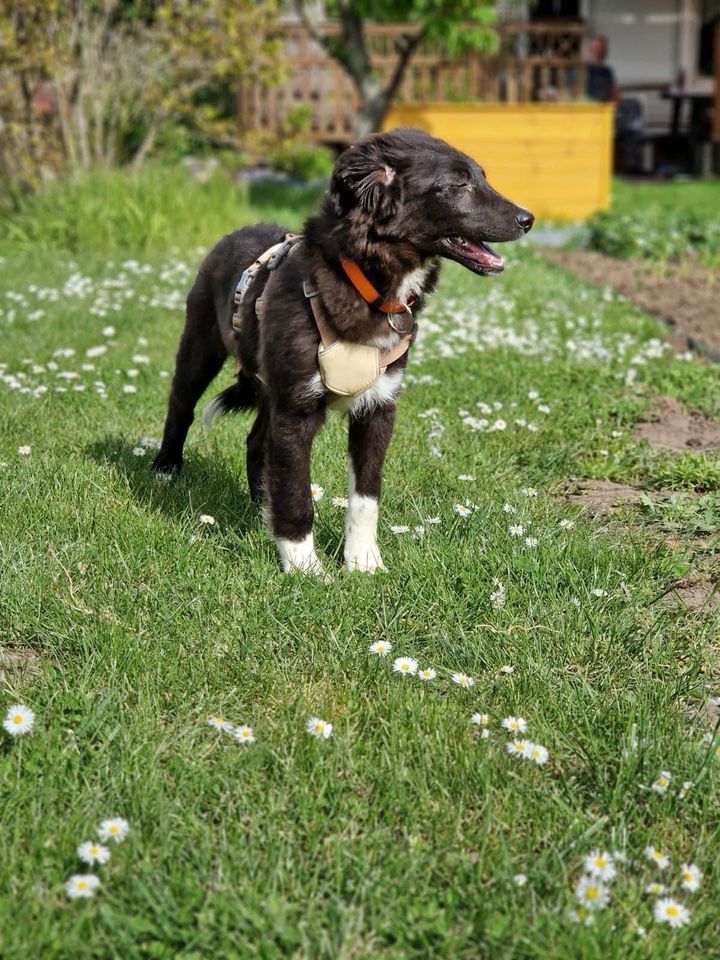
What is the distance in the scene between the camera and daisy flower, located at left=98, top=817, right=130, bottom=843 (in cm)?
213

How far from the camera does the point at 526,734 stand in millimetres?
2518

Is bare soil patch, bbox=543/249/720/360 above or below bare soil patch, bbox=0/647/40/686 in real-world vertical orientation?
below

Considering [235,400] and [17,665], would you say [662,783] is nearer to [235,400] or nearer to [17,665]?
[17,665]

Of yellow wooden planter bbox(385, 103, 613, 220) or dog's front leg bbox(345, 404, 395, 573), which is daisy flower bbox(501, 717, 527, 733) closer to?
dog's front leg bbox(345, 404, 395, 573)

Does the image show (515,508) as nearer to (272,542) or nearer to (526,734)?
(272,542)

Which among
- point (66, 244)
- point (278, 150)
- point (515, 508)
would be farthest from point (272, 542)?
point (278, 150)

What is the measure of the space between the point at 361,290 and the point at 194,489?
1.24m

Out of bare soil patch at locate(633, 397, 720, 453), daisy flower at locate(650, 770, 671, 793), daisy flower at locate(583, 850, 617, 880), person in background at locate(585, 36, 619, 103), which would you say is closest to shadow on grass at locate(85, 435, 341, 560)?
daisy flower at locate(650, 770, 671, 793)

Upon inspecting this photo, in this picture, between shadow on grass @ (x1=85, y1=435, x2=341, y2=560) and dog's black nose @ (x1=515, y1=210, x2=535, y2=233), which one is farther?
shadow on grass @ (x1=85, y1=435, x2=341, y2=560)

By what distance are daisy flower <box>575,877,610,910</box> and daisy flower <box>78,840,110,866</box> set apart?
92cm

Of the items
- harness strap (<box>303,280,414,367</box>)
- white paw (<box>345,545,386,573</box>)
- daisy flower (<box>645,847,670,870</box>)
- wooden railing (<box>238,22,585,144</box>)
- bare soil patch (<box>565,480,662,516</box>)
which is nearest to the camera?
daisy flower (<box>645,847,670,870</box>)

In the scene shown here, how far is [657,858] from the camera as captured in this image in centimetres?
211

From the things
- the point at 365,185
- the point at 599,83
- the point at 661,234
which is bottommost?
the point at 661,234

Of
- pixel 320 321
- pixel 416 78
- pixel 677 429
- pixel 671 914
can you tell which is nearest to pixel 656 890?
pixel 671 914
